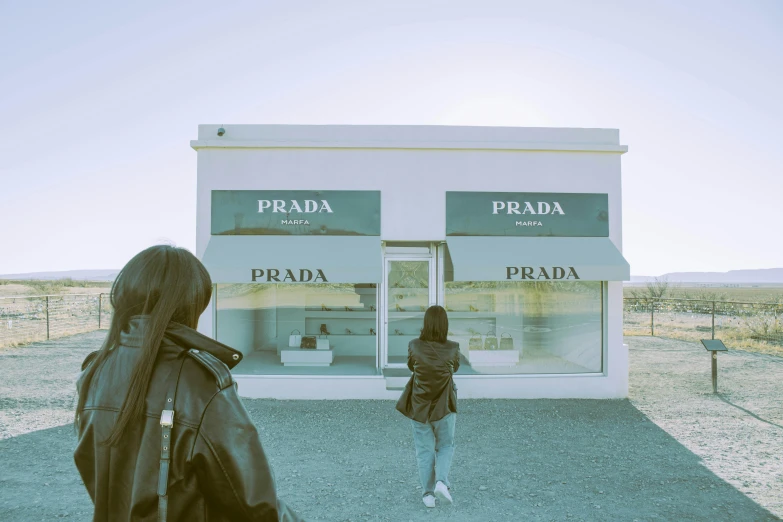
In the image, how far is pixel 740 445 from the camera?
7090mm

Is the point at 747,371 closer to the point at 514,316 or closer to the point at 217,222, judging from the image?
the point at 514,316

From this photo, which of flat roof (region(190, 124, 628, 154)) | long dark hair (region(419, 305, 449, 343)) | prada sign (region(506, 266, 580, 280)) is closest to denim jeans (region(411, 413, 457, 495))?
long dark hair (region(419, 305, 449, 343))

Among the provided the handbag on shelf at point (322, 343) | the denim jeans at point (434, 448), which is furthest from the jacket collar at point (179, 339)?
the handbag on shelf at point (322, 343)

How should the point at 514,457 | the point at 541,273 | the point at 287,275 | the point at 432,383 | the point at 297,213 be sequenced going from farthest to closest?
the point at 297,213, the point at 541,273, the point at 287,275, the point at 514,457, the point at 432,383

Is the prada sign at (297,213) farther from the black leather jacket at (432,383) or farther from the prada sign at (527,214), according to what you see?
the black leather jacket at (432,383)

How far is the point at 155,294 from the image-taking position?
165 cm

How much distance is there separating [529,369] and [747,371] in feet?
19.2

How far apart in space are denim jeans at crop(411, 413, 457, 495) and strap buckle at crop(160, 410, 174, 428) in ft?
12.5

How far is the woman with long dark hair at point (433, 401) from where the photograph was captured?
495 cm

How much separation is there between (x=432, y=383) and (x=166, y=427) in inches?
146

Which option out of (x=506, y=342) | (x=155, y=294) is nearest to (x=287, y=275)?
(x=506, y=342)

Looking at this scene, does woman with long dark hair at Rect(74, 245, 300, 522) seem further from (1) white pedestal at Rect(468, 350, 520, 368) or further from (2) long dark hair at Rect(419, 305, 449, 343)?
(1) white pedestal at Rect(468, 350, 520, 368)

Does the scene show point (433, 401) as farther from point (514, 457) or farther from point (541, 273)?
point (541, 273)

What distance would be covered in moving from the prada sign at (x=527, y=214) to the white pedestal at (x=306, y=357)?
10.5 ft
